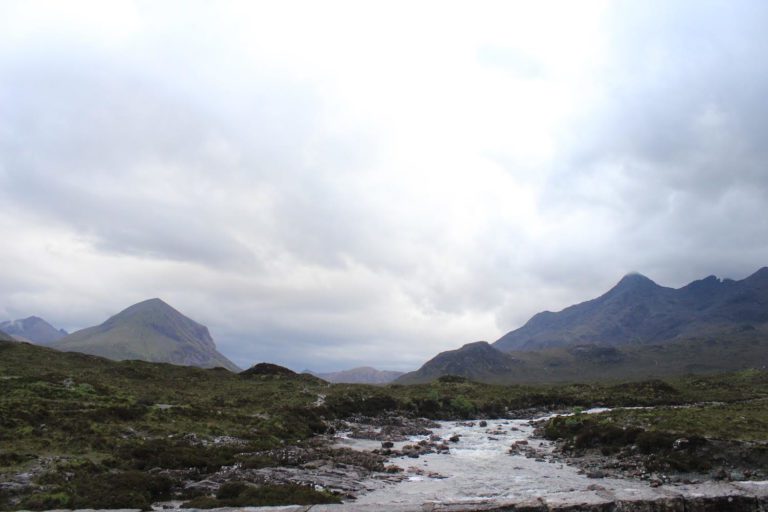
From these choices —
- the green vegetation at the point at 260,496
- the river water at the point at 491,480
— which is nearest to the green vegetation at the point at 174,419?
the green vegetation at the point at 260,496

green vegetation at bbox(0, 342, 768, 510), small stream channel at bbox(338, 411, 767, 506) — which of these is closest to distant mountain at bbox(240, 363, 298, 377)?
green vegetation at bbox(0, 342, 768, 510)

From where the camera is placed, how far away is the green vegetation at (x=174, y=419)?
2028 centimetres

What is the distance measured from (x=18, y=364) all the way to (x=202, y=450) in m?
45.5

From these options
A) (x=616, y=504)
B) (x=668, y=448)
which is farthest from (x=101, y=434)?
(x=668, y=448)

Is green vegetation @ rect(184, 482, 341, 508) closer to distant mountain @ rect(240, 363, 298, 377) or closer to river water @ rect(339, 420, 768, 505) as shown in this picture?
river water @ rect(339, 420, 768, 505)

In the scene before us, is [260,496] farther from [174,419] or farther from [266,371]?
[266,371]

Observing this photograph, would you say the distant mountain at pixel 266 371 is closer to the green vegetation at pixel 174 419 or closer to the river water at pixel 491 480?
the green vegetation at pixel 174 419

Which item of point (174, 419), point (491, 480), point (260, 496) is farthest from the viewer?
point (174, 419)

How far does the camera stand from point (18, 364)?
59125 mm

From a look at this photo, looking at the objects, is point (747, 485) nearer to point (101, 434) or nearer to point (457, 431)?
point (101, 434)

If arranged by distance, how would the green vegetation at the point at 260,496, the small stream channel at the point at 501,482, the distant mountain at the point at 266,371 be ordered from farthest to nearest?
1. the distant mountain at the point at 266,371
2. the green vegetation at the point at 260,496
3. the small stream channel at the point at 501,482

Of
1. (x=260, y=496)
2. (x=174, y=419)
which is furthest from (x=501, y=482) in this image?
(x=174, y=419)

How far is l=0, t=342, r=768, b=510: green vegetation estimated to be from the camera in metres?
20.3

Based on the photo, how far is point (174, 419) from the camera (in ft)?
123
